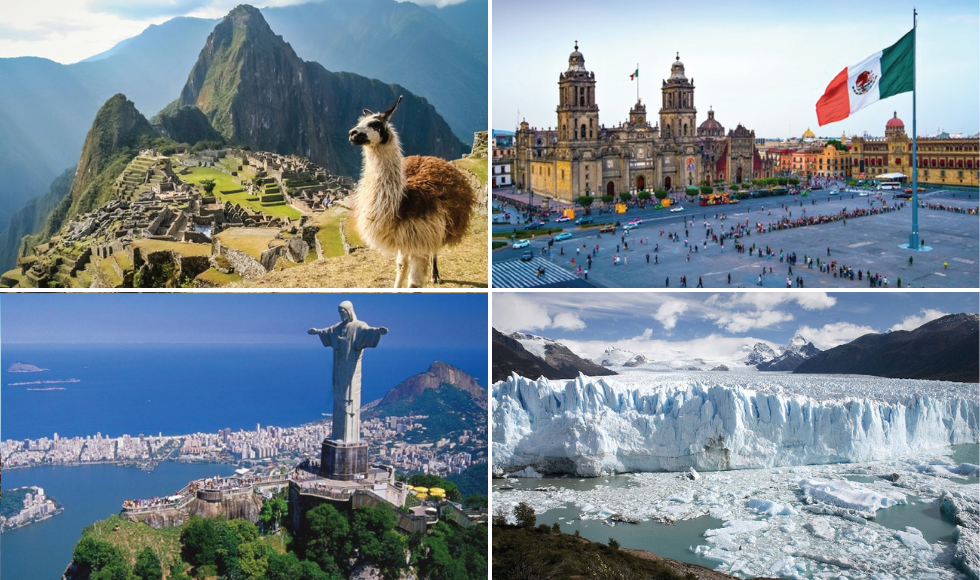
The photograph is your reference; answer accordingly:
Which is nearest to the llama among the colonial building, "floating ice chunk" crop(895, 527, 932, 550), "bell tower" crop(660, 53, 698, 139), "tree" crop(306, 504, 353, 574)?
"tree" crop(306, 504, 353, 574)

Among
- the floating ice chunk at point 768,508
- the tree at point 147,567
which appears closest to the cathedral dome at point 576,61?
the floating ice chunk at point 768,508

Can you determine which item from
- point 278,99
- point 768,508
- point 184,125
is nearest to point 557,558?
point 768,508

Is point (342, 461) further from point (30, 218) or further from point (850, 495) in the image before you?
point (850, 495)

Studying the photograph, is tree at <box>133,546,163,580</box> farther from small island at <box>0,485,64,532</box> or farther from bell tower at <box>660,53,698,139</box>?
bell tower at <box>660,53,698,139</box>

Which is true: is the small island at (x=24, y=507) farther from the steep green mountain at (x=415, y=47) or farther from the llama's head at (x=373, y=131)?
the steep green mountain at (x=415, y=47)

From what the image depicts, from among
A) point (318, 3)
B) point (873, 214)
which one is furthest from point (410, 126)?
point (873, 214)
